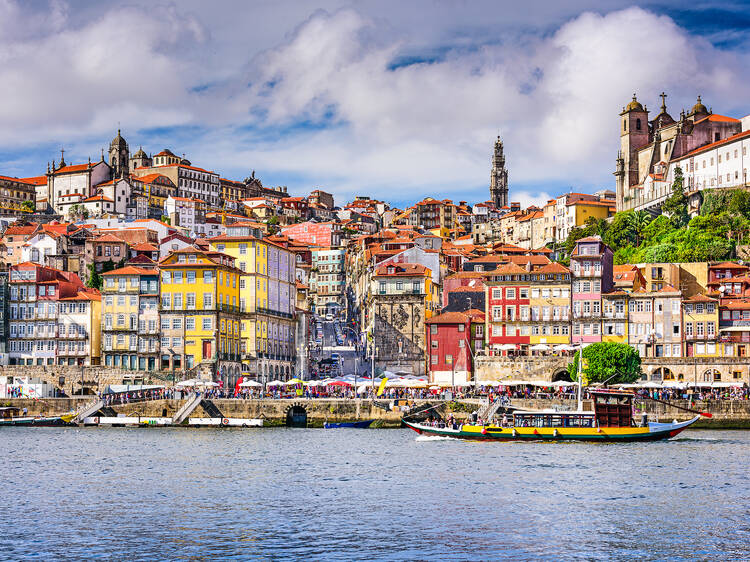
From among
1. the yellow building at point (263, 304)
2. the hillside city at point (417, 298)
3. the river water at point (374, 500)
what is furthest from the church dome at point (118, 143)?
the river water at point (374, 500)

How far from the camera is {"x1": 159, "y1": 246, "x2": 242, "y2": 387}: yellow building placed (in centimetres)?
8656

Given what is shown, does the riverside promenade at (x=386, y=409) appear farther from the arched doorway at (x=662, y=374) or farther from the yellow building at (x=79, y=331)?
the yellow building at (x=79, y=331)

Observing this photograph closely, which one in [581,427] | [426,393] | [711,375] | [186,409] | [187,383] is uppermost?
[711,375]

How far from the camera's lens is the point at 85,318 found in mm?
95625

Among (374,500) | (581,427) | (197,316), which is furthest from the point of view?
(197,316)

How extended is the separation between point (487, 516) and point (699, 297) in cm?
5470

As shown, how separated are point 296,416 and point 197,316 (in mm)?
16170

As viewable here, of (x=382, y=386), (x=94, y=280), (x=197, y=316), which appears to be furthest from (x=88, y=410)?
(x=94, y=280)

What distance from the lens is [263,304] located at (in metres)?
94.6

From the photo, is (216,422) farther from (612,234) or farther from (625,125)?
(625,125)

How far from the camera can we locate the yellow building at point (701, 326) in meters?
84.6

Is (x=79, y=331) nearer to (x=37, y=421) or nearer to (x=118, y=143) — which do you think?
(x=37, y=421)

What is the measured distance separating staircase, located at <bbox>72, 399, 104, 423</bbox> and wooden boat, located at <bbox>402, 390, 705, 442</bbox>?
92.0ft

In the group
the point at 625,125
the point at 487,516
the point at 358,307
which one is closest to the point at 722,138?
the point at 625,125
